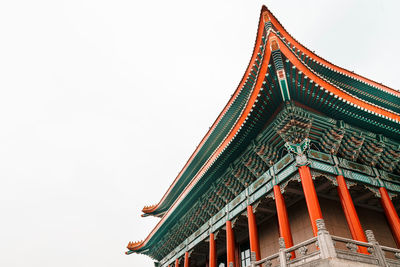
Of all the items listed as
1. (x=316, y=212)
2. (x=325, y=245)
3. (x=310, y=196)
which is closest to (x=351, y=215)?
(x=316, y=212)

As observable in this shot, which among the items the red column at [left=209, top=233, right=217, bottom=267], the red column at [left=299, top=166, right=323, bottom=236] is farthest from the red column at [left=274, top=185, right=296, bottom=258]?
the red column at [left=209, top=233, right=217, bottom=267]

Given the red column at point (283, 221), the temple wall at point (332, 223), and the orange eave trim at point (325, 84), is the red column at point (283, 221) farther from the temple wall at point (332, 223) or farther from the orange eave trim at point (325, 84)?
the orange eave trim at point (325, 84)

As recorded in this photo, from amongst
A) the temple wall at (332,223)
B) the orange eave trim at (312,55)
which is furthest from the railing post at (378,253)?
the orange eave trim at (312,55)

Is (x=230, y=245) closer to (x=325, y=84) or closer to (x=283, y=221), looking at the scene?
(x=283, y=221)

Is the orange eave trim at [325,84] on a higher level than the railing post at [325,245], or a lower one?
higher

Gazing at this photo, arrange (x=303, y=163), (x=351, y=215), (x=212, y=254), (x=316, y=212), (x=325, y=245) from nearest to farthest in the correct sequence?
(x=325, y=245), (x=316, y=212), (x=351, y=215), (x=303, y=163), (x=212, y=254)

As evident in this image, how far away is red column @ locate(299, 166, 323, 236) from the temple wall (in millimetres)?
2338

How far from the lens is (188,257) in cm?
1574

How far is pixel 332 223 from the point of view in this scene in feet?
33.0

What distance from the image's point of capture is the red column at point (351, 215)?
7.85m

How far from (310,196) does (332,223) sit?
2649mm

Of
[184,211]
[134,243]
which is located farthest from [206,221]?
[134,243]

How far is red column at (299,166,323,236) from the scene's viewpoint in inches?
312

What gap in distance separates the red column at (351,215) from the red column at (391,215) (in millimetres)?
1497
